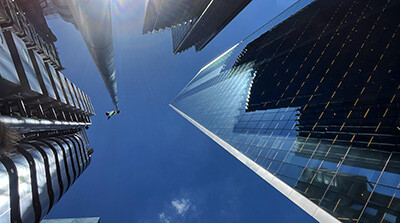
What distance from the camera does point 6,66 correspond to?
40.5ft

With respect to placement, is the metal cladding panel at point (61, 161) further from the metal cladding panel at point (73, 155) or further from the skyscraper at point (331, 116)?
the skyscraper at point (331, 116)

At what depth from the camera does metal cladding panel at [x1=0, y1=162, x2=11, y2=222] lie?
11109 mm

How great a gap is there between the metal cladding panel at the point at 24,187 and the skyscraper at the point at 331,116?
68.1ft

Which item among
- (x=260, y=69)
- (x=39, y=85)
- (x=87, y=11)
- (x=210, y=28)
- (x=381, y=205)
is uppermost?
(x=210, y=28)

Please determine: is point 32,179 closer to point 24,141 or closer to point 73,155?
point 24,141

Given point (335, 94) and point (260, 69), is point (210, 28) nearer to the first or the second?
point (260, 69)

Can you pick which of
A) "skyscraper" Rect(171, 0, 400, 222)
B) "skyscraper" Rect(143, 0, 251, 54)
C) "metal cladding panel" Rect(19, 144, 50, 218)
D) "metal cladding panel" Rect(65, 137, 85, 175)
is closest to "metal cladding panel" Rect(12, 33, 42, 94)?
"metal cladding panel" Rect(19, 144, 50, 218)

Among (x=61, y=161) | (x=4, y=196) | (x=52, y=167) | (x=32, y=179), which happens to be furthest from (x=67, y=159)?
(x=4, y=196)

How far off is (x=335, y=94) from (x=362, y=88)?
2.76m

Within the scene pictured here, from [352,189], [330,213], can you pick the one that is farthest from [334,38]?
[330,213]

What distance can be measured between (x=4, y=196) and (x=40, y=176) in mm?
5577

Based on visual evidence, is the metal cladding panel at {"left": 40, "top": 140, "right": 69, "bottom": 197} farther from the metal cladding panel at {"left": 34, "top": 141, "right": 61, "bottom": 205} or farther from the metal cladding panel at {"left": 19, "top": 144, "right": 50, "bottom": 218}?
the metal cladding panel at {"left": 19, "top": 144, "right": 50, "bottom": 218}

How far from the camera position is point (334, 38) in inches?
1146

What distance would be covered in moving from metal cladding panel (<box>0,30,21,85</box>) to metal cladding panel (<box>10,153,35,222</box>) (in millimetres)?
5326
